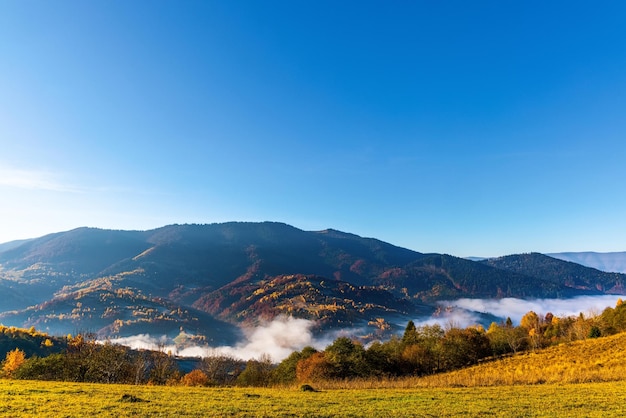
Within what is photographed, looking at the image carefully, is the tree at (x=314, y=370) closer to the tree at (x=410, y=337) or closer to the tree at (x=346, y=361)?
the tree at (x=346, y=361)

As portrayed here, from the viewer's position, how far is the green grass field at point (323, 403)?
2108 cm

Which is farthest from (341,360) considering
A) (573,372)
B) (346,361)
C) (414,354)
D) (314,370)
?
(573,372)

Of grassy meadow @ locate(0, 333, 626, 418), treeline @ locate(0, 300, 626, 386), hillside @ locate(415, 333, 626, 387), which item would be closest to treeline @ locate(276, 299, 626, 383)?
treeline @ locate(0, 300, 626, 386)

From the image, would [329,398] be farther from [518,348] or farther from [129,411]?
[518,348]

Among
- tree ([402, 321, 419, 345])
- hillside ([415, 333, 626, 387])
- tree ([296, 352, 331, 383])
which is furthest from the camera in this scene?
tree ([402, 321, 419, 345])

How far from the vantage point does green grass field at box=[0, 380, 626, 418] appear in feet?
69.2

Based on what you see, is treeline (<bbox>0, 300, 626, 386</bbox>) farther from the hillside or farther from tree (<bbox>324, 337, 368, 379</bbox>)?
the hillside

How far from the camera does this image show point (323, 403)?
84.6 ft

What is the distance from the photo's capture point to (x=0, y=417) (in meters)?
18.6

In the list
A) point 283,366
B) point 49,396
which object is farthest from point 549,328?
point 49,396

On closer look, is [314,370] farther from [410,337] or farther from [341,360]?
[410,337]

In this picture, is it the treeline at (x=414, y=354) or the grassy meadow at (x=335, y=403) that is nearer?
the grassy meadow at (x=335, y=403)

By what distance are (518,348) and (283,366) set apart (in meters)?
68.2

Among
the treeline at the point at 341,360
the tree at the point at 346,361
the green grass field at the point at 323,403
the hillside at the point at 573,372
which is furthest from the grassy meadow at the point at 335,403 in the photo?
the tree at the point at 346,361
